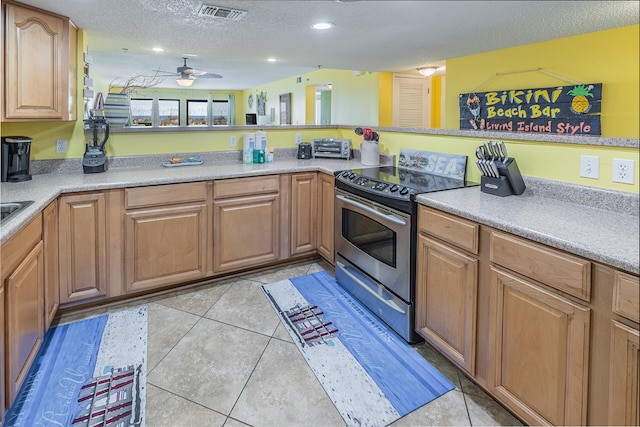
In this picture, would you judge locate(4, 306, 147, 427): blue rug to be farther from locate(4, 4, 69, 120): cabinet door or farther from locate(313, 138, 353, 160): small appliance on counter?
locate(313, 138, 353, 160): small appliance on counter

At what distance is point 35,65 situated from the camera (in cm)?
221

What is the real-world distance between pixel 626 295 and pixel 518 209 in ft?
2.08

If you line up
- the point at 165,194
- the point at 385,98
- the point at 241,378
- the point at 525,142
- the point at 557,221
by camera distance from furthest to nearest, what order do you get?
1. the point at 385,98
2. the point at 165,194
3. the point at 525,142
4. the point at 241,378
5. the point at 557,221

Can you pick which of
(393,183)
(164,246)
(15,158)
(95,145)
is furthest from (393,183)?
(15,158)

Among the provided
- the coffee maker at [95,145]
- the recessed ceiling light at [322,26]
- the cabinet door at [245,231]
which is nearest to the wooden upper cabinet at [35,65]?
the coffee maker at [95,145]

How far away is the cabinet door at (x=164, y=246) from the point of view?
97.3 inches

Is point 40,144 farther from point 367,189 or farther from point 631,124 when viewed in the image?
point 631,124

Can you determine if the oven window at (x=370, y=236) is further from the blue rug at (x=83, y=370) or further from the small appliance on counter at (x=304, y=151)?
the blue rug at (x=83, y=370)

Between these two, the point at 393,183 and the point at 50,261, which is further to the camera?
the point at 393,183

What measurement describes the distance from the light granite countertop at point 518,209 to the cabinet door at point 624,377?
0.20 meters

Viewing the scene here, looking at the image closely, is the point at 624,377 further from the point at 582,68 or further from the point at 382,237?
the point at 582,68

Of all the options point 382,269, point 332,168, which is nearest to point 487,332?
point 382,269

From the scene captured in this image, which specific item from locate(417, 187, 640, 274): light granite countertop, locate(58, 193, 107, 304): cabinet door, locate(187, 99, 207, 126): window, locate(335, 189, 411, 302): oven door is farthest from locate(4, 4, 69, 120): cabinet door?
locate(187, 99, 207, 126): window

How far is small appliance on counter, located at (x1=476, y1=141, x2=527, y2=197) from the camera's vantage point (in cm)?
190
